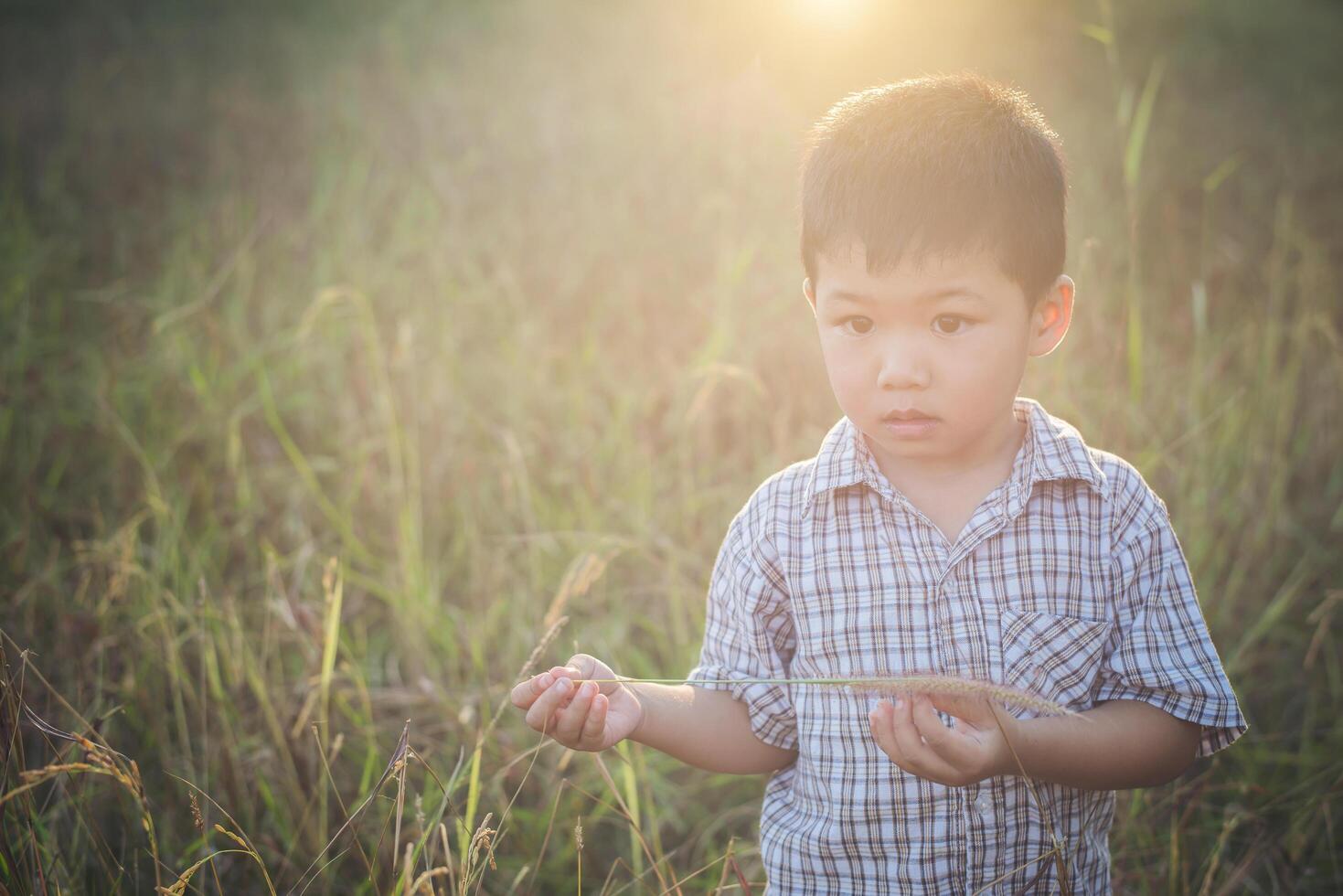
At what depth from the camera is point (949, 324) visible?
1.18 m

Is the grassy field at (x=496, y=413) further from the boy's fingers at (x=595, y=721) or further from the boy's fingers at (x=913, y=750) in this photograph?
the boy's fingers at (x=913, y=750)

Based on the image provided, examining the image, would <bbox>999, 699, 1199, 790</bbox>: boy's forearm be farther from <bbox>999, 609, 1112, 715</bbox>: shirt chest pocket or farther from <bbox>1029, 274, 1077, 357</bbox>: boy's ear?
<bbox>1029, 274, 1077, 357</bbox>: boy's ear

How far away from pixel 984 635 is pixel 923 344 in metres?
0.35

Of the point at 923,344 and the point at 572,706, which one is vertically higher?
the point at 923,344

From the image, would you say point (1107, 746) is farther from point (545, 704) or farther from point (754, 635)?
point (545, 704)

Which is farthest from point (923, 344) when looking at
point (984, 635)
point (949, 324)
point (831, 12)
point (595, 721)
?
point (831, 12)

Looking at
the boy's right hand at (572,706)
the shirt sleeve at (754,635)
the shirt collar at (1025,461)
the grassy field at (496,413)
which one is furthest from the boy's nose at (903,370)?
the grassy field at (496,413)

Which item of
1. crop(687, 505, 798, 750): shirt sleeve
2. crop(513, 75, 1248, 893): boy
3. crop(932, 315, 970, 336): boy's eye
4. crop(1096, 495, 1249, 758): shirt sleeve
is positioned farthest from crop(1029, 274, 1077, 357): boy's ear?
crop(687, 505, 798, 750): shirt sleeve

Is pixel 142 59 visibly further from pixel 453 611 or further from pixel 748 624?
pixel 748 624

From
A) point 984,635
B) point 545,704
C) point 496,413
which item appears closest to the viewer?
point 545,704

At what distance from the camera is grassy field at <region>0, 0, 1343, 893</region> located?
186cm

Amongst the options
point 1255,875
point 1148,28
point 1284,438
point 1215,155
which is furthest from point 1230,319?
point 1148,28

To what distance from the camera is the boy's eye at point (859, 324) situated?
1.20 meters

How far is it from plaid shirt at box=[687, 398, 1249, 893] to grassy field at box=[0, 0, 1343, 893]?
196 millimetres
